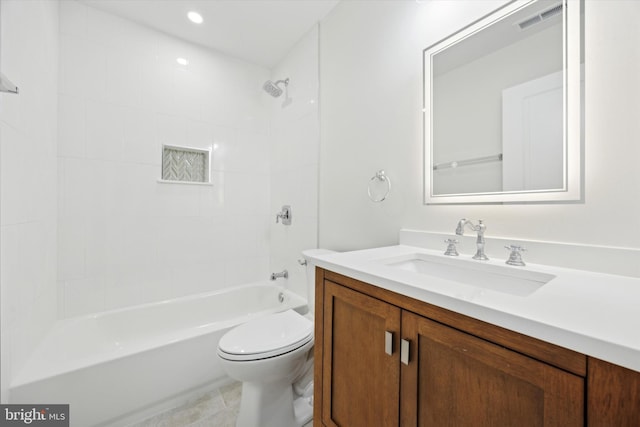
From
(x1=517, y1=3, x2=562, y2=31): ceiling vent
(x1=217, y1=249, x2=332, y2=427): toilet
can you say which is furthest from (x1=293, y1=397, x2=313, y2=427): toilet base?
(x1=517, y1=3, x2=562, y2=31): ceiling vent

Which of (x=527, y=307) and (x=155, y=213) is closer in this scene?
(x=527, y=307)

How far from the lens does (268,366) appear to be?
119 centimetres

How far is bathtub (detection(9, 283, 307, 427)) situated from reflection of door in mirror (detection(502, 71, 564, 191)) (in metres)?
1.51

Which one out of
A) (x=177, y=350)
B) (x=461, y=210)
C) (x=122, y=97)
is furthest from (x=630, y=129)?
(x=122, y=97)


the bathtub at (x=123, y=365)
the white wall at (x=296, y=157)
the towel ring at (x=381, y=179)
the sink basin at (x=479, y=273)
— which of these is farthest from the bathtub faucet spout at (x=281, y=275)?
the sink basin at (x=479, y=273)

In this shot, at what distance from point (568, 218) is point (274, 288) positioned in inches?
81.5

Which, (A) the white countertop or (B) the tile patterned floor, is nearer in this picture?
(A) the white countertop

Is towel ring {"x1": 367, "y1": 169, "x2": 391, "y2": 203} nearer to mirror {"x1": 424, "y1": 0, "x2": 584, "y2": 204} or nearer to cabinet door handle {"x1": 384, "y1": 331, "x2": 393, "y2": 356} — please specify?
mirror {"x1": 424, "y1": 0, "x2": 584, "y2": 204}

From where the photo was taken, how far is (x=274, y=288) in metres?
2.37

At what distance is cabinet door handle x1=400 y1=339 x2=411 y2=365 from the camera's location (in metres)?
0.67

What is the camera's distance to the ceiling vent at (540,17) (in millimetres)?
866

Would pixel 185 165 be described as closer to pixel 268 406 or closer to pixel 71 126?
pixel 71 126

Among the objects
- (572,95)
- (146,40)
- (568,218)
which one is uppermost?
(146,40)

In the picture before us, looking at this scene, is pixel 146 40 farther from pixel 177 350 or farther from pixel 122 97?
pixel 177 350
